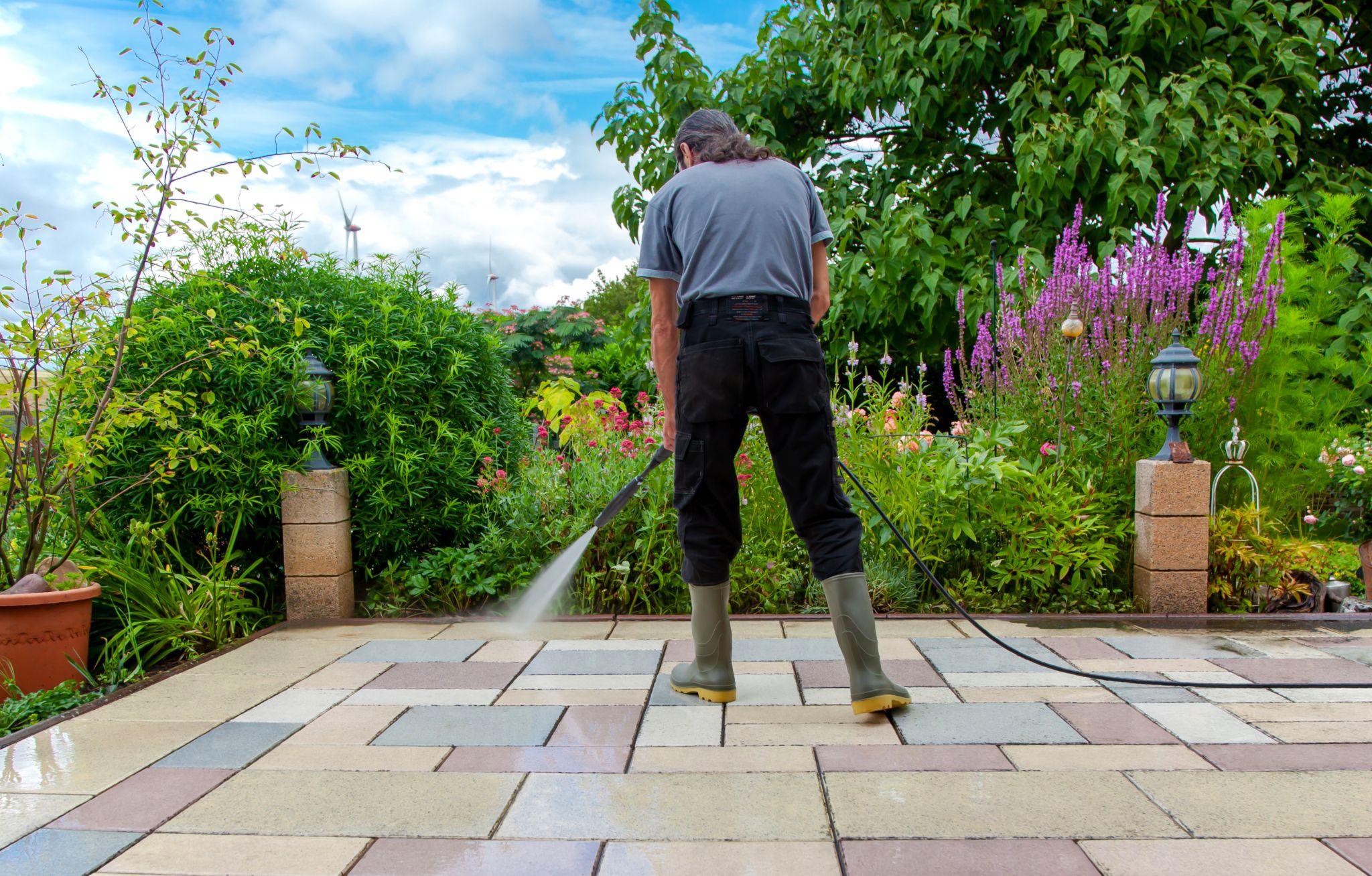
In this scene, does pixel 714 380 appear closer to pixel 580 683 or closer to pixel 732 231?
pixel 732 231

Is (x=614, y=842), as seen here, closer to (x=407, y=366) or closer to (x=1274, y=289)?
(x=407, y=366)

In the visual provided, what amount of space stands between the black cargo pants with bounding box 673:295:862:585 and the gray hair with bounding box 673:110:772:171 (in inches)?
18.2

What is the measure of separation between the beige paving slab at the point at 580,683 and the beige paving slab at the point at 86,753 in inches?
36.7

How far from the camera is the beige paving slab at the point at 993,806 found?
6.32ft

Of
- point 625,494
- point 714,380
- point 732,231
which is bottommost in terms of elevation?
point 625,494

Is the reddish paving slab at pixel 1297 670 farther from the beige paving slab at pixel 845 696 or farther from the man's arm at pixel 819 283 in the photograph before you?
the man's arm at pixel 819 283

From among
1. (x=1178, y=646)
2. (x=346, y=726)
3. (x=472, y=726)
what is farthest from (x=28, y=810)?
(x=1178, y=646)

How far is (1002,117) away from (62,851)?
847cm

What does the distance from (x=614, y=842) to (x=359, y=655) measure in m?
1.92

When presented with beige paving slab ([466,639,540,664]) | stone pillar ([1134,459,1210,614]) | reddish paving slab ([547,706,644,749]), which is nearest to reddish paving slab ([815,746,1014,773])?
reddish paving slab ([547,706,644,749])

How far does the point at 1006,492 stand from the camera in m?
4.16

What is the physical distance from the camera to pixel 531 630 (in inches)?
152

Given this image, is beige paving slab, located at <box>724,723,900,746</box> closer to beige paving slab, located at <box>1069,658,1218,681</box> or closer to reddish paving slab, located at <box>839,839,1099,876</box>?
reddish paving slab, located at <box>839,839,1099,876</box>

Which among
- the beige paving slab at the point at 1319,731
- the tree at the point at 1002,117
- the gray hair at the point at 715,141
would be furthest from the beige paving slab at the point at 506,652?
the tree at the point at 1002,117
